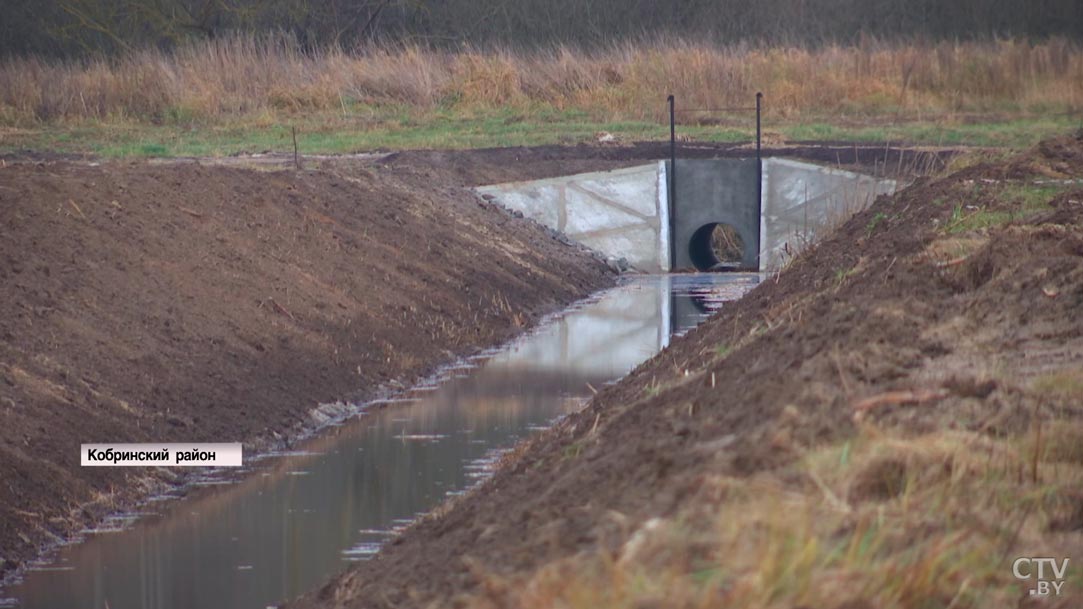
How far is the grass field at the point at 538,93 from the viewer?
29812mm

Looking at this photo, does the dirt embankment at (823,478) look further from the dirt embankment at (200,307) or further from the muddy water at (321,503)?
the dirt embankment at (200,307)

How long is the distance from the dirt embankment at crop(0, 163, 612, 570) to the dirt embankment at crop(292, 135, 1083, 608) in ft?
11.8

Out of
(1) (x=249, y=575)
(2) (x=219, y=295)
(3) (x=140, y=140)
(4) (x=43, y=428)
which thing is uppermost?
(3) (x=140, y=140)

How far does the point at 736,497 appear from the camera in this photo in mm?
4547

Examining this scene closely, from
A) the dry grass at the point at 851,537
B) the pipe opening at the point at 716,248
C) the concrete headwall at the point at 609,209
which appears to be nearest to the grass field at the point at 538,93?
the pipe opening at the point at 716,248

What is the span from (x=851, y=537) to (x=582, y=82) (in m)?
29.7

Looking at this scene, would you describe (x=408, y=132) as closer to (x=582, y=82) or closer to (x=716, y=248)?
(x=582, y=82)

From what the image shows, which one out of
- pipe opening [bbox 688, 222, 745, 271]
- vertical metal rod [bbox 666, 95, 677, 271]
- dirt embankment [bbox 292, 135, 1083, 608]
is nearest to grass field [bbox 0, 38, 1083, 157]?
pipe opening [bbox 688, 222, 745, 271]

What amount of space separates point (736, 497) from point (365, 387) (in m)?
9.78

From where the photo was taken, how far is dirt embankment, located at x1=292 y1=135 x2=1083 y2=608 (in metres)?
4.09

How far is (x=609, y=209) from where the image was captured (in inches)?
1028

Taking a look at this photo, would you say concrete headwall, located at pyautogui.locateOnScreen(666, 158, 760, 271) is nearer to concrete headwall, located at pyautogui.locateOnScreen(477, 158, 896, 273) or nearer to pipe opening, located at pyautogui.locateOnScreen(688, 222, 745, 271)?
concrete headwall, located at pyautogui.locateOnScreen(477, 158, 896, 273)

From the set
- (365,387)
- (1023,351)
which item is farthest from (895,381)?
(365,387)

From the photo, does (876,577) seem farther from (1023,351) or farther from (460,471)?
(460,471)
